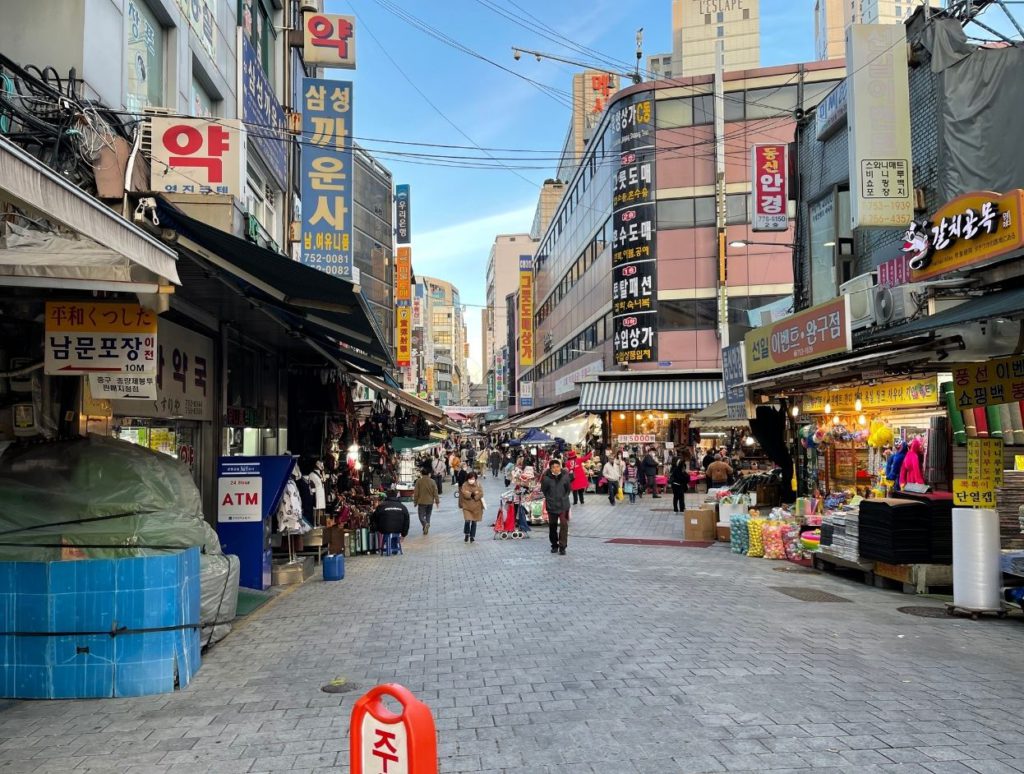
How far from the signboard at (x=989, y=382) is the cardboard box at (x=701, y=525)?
7404mm

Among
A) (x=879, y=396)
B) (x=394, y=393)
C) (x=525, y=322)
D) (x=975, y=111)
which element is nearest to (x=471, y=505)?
(x=394, y=393)

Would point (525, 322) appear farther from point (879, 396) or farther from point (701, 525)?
point (879, 396)

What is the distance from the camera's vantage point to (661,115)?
108 feet

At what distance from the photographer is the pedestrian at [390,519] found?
558 inches

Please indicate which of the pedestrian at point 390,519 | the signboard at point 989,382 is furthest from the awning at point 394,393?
the signboard at point 989,382

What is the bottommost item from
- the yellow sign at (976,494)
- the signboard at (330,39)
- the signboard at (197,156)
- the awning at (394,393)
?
the yellow sign at (976,494)

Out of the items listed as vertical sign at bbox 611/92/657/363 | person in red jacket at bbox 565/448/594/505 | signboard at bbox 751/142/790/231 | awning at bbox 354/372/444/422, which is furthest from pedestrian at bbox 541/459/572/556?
vertical sign at bbox 611/92/657/363

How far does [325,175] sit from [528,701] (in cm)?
1172

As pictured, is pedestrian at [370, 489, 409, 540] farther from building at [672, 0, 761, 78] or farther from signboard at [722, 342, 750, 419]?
building at [672, 0, 761, 78]

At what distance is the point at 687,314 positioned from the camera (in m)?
32.6

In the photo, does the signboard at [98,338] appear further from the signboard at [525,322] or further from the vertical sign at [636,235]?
the signboard at [525,322]

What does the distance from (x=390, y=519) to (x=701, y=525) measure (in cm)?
639

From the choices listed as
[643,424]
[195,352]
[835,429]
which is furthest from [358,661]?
[643,424]

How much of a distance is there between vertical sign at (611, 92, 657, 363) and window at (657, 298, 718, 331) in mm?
399
